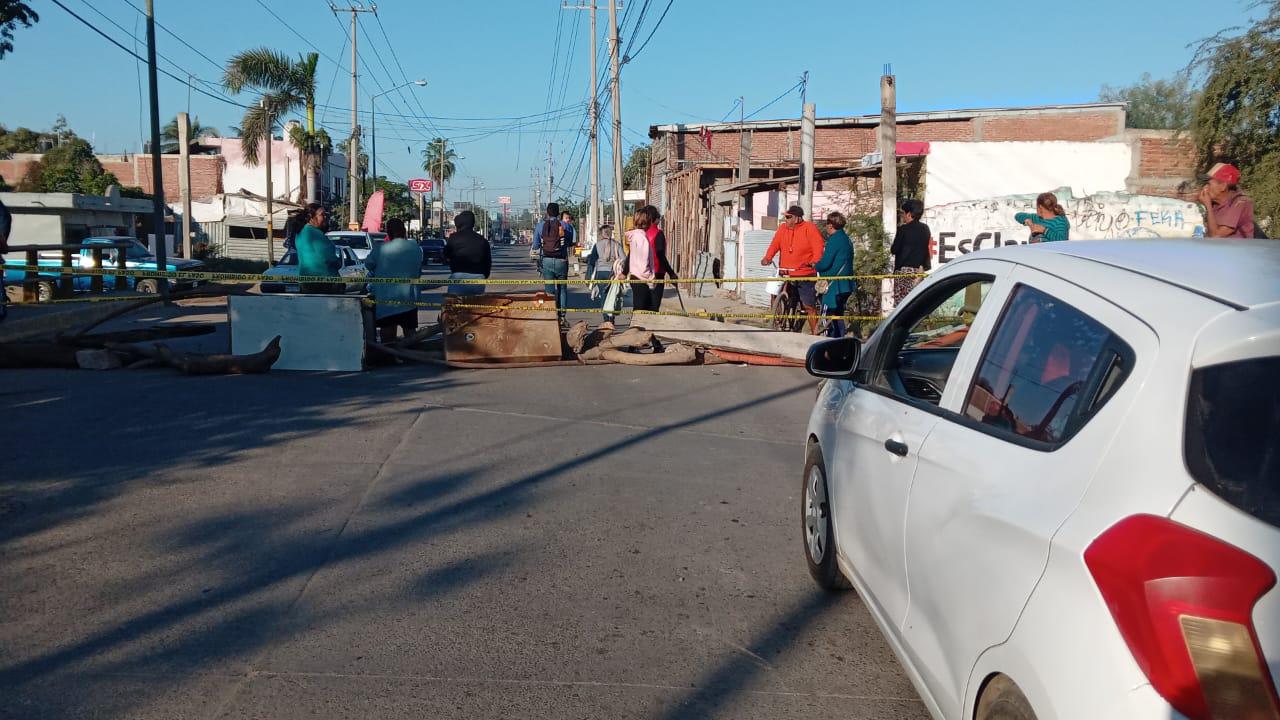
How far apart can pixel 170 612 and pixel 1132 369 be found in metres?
4.17

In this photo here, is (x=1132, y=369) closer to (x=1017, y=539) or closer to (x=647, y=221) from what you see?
(x=1017, y=539)

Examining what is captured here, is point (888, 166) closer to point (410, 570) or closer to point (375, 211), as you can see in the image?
point (410, 570)

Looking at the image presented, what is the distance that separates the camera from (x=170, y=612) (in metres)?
4.86

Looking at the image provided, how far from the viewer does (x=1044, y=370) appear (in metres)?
3.00

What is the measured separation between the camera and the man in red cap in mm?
9078

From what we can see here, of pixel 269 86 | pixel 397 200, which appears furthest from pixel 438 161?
pixel 269 86

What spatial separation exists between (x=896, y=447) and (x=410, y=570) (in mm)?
2832

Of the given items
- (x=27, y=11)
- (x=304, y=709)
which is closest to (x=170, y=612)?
(x=304, y=709)

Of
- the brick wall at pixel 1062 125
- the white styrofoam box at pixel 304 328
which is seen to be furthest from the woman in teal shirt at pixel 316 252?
the brick wall at pixel 1062 125

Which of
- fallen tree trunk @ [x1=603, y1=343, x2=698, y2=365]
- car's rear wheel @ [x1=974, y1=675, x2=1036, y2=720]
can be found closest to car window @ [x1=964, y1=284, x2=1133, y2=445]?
car's rear wheel @ [x1=974, y1=675, x2=1036, y2=720]

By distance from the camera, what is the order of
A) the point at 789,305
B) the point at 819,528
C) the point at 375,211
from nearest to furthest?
the point at 819,528 → the point at 789,305 → the point at 375,211

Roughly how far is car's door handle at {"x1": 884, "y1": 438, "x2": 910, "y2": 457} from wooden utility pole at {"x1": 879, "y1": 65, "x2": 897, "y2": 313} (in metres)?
12.8

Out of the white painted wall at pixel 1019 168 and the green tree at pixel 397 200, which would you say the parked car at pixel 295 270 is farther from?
the green tree at pixel 397 200

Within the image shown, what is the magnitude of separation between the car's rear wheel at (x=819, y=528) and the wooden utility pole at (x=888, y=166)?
1136cm
